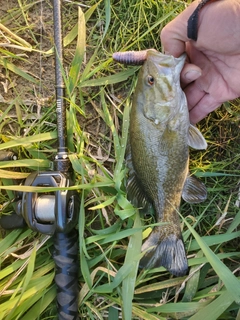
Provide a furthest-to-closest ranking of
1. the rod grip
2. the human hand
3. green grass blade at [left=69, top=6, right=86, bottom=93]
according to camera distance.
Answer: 1. green grass blade at [left=69, top=6, right=86, bottom=93]
2. the rod grip
3. the human hand

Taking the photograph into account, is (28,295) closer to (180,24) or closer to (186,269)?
(186,269)

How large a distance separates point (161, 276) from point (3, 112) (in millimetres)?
1587

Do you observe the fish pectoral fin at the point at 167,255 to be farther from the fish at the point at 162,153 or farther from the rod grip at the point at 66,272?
the rod grip at the point at 66,272

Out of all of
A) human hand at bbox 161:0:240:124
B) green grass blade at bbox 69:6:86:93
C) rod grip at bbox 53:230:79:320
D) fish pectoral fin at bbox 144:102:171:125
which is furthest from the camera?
green grass blade at bbox 69:6:86:93

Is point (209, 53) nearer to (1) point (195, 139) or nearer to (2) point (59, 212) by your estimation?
(1) point (195, 139)

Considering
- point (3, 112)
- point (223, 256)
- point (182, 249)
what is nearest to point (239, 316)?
point (223, 256)

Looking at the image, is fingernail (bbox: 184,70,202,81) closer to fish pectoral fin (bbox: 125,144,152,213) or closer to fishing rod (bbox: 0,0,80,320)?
fish pectoral fin (bbox: 125,144,152,213)

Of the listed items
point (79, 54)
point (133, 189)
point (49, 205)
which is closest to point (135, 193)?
point (133, 189)

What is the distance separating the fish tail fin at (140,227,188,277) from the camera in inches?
88.0

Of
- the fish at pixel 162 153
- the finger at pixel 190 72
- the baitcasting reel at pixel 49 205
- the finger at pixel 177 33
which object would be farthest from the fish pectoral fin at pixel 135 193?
the finger at pixel 177 33

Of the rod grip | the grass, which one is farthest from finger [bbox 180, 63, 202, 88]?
the rod grip

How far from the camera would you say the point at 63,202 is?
215cm

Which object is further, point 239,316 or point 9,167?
point 9,167

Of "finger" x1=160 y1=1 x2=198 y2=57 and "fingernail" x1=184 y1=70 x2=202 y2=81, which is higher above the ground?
"finger" x1=160 y1=1 x2=198 y2=57
